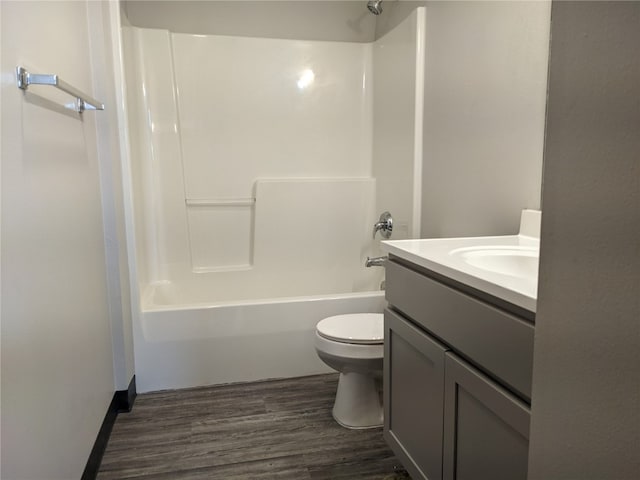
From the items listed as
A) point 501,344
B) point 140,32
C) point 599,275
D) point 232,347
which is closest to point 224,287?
point 232,347

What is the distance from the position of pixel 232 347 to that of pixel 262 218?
944 millimetres

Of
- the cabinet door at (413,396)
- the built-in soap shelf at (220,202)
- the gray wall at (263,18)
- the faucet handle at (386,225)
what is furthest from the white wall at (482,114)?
the built-in soap shelf at (220,202)

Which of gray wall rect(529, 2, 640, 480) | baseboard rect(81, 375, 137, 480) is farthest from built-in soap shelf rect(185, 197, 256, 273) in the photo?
gray wall rect(529, 2, 640, 480)

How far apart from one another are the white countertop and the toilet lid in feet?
1.60

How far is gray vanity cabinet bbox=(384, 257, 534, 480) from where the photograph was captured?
907 millimetres

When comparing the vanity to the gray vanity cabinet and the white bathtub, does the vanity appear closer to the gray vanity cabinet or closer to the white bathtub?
the gray vanity cabinet

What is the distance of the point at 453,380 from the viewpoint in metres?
1.11

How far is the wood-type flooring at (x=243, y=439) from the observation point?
5.40 feet

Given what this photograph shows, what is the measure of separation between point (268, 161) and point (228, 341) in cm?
124

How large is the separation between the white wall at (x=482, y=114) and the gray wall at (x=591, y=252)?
1.21 m

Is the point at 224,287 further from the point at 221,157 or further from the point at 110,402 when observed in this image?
the point at 110,402

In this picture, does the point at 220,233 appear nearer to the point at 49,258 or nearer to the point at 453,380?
the point at 49,258

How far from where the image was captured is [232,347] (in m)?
2.28

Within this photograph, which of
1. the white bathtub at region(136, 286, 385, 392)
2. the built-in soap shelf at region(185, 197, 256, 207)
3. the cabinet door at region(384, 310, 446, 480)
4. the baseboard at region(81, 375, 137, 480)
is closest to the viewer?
the cabinet door at region(384, 310, 446, 480)
